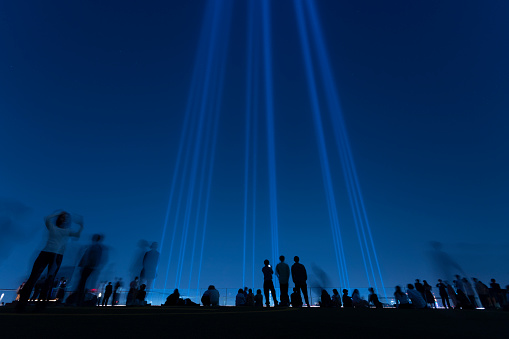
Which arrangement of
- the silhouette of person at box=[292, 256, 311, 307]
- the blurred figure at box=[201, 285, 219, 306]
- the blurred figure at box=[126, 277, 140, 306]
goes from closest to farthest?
1. the silhouette of person at box=[292, 256, 311, 307]
2. the blurred figure at box=[201, 285, 219, 306]
3. the blurred figure at box=[126, 277, 140, 306]

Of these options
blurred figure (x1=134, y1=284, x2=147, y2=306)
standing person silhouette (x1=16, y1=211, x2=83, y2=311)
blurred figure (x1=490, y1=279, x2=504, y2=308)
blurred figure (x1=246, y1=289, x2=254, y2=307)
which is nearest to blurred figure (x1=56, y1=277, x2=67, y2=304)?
blurred figure (x1=134, y1=284, x2=147, y2=306)

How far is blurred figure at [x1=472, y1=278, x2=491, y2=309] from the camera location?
13.5 meters

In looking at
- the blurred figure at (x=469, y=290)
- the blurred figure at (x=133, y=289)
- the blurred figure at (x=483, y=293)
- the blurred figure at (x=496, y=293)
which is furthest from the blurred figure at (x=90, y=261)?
the blurred figure at (x=496, y=293)

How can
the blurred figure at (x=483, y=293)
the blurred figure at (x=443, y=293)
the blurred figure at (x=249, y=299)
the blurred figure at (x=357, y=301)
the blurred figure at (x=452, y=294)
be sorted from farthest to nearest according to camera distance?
1. the blurred figure at (x=443, y=293)
2. the blurred figure at (x=452, y=294)
3. the blurred figure at (x=483, y=293)
4. the blurred figure at (x=249, y=299)
5. the blurred figure at (x=357, y=301)

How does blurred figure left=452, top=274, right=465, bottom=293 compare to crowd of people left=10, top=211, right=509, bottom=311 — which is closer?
crowd of people left=10, top=211, right=509, bottom=311

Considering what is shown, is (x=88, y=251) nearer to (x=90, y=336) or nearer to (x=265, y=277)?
Result: (x=265, y=277)

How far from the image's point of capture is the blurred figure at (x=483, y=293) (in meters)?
13.5

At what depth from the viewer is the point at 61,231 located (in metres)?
5.19

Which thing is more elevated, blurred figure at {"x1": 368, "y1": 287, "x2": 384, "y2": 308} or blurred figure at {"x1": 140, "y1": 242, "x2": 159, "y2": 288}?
blurred figure at {"x1": 140, "y1": 242, "x2": 159, "y2": 288}

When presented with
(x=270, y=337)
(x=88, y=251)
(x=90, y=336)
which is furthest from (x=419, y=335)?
(x=88, y=251)

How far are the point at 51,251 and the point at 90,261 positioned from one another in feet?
11.6

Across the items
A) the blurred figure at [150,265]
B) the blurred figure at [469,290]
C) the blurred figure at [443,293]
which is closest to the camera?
the blurred figure at [150,265]

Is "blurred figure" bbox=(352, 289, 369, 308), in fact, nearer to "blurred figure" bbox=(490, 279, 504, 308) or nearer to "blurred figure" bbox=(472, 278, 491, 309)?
"blurred figure" bbox=(472, 278, 491, 309)

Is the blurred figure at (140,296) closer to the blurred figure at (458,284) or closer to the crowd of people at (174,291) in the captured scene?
the crowd of people at (174,291)
